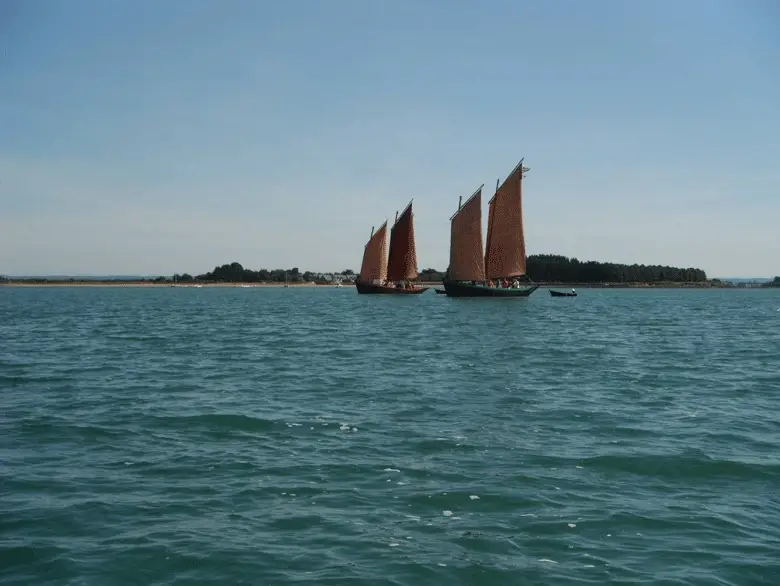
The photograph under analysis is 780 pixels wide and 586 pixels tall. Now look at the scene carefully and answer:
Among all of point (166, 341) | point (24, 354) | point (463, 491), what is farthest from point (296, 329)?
point (463, 491)

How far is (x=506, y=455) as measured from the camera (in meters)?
14.4

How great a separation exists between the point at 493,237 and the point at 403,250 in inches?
825

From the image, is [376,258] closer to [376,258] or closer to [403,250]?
[376,258]

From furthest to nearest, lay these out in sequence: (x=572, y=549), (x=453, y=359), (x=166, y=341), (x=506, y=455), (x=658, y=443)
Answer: (x=166, y=341) < (x=453, y=359) < (x=658, y=443) < (x=506, y=455) < (x=572, y=549)

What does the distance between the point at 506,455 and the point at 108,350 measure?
27.8 m

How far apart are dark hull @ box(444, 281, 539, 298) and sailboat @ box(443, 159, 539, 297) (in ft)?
7.75

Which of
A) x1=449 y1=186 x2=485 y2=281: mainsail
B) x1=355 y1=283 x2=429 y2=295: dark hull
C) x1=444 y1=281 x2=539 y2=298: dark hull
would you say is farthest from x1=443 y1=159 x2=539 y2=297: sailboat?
x1=355 y1=283 x2=429 y2=295: dark hull

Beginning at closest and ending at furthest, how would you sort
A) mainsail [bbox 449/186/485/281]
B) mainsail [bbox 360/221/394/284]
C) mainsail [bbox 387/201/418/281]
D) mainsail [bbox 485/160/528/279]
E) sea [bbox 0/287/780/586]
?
sea [bbox 0/287/780/586] → mainsail [bbox 485/160/528/279] → mainsail [bbox 449/186/485/281] → mainsail [bbox 387/201/418/281] → mainsail [bbox 360/221/394/284]

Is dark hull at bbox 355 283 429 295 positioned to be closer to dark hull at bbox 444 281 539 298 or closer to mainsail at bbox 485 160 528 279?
dark hull at bbox 444 281 539 298

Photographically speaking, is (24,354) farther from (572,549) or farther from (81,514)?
(572,549)

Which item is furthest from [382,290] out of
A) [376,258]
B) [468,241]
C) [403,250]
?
[468,241]

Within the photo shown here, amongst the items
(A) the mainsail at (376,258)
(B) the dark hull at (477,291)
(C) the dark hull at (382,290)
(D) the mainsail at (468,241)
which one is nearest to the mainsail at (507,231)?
(D) the mainsail at (468,241)

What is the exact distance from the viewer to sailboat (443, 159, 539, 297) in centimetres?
9756

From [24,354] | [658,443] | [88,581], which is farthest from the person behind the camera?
[24,354]
